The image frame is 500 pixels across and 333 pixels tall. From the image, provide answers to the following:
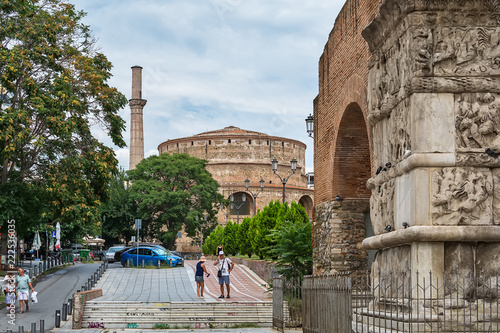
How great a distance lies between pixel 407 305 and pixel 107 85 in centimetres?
2475

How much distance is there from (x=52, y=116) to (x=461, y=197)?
2132 centimetres

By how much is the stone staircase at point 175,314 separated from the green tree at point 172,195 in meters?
40.9

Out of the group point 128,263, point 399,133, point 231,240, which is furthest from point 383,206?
point 231,240

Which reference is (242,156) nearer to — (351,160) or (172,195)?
(172,195)

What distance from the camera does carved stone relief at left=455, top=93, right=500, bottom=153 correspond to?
822 centimetres

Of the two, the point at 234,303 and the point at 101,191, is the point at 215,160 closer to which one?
the point at 101,191

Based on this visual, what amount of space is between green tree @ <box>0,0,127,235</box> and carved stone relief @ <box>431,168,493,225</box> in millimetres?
20247

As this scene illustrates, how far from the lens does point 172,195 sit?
202 feet

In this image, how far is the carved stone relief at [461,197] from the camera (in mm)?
8086

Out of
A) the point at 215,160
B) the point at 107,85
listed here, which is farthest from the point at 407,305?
the point at 215,160

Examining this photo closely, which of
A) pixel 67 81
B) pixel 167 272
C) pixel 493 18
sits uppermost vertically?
pixel 67 81

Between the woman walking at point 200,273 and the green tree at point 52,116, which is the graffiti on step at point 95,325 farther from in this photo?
the green tree at point 52,116

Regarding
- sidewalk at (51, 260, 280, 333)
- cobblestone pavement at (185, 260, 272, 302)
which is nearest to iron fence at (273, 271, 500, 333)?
sidewalk at (51, 260, 280, 333)

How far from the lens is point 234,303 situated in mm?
19266
